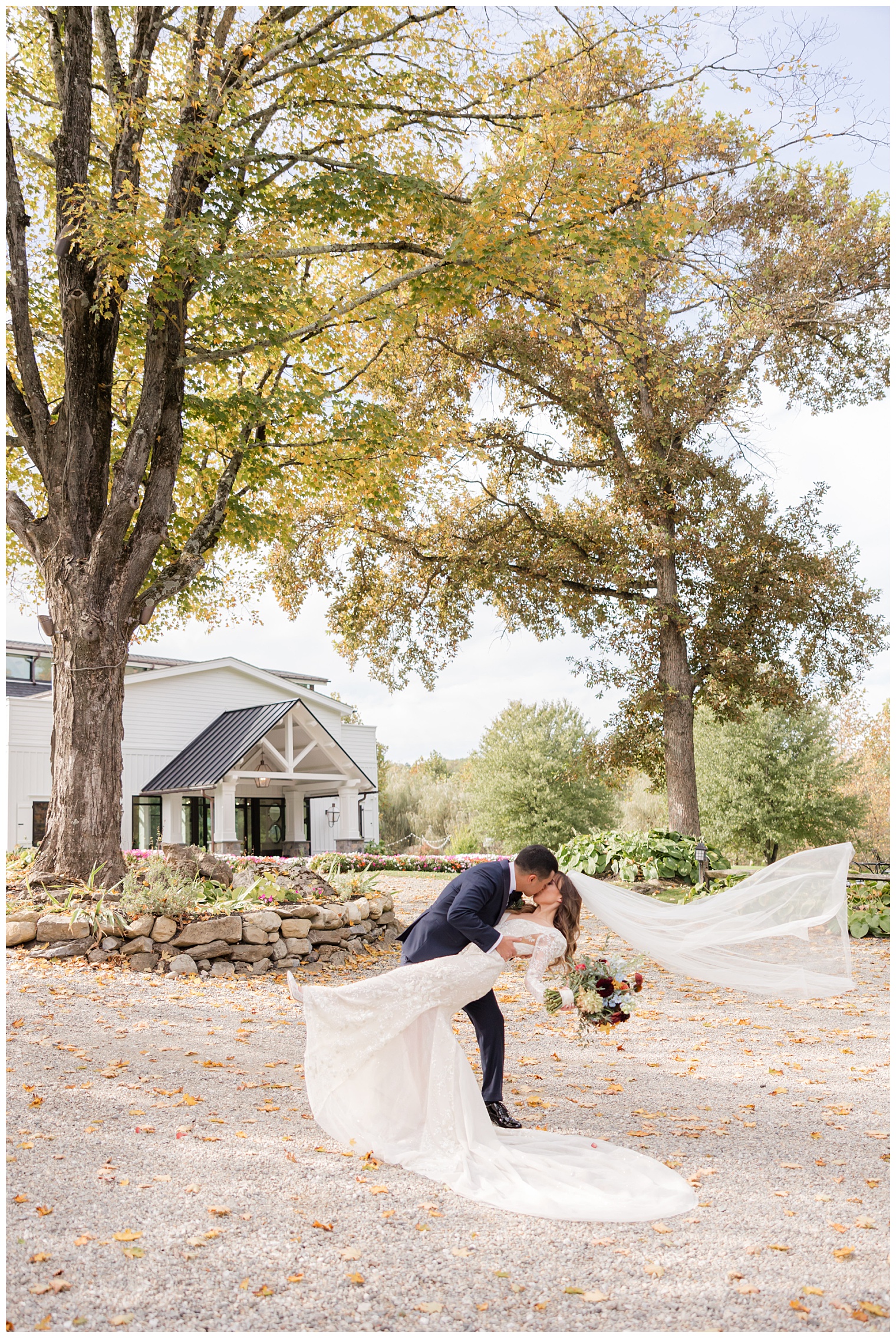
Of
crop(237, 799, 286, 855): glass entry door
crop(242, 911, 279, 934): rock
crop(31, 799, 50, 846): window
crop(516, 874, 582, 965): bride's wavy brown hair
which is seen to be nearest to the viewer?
crop(516, 874, 582, 965): bride's wavy brown hair

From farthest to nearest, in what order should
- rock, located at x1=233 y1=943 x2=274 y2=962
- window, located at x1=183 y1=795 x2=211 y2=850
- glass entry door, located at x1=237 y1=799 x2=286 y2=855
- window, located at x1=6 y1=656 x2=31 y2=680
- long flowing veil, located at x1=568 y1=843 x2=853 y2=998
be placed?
glass entry door, located at x1=237 y1=799 x2=286 y2=855 < window, located at x1=6 y1=656 x2=31 y2=680 < window, located at x1=183 y1=795 x2=211 y2=850 < rock, located at x1=233 y1=943 x2=274 y2=962 < long flowing veil, located at x1=568 y1=843 x2=853 y2=998

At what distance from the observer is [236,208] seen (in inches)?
431

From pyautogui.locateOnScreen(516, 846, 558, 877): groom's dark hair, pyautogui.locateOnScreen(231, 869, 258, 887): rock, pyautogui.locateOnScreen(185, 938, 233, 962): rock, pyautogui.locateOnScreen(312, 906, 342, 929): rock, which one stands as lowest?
pyautogui.locateOnScreen(185, 938, 233, 962): rock

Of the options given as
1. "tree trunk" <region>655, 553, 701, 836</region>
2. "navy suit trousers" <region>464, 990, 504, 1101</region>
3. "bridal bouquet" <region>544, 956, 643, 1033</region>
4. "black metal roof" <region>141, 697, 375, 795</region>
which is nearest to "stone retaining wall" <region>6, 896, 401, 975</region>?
"navy suit trousers" <region>464, 990, 504, 1101</region>

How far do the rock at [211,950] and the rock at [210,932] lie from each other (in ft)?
0.11

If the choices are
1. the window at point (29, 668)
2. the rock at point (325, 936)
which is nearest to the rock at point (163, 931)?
the rock at point (325, 936)

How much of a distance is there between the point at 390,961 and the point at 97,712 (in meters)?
4.61

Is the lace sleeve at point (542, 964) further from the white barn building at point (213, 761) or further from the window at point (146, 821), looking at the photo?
the window at point (146, 821)

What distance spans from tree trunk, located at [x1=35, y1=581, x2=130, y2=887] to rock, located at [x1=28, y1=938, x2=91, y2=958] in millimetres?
988

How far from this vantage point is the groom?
16.8 feet

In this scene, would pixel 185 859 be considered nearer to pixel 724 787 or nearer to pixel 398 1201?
pixel 398 1201

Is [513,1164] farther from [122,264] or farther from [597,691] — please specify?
[597,691]

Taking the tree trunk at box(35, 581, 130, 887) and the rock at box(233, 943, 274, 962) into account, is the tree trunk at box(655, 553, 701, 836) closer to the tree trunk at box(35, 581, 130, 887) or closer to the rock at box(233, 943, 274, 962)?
the rock at box(233, 943, 274, 962)

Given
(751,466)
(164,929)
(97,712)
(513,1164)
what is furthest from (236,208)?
(751,466)
